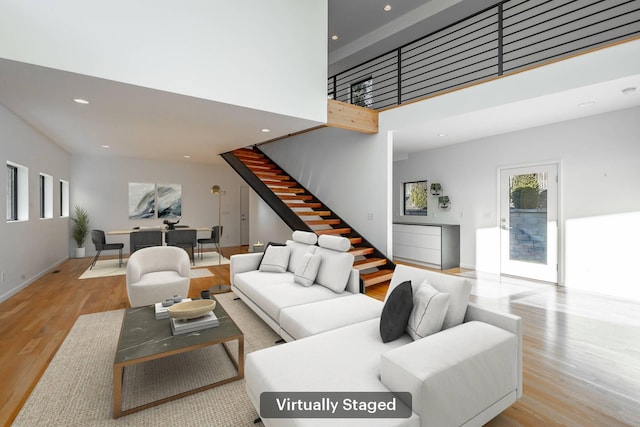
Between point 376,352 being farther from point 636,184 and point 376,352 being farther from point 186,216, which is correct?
point 186,216

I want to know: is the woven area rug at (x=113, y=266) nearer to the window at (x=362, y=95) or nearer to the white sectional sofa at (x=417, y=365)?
the white sectional sofa at (x=417, y=365)

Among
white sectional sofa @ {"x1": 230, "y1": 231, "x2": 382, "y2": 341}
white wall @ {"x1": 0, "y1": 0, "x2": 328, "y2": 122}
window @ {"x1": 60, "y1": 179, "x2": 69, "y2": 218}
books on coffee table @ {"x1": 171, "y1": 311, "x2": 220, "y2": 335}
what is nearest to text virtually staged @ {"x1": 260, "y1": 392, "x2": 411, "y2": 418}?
white sectional sofa @ {"x1": 230, "y1": 231, "x2": 382, "y2": 341}

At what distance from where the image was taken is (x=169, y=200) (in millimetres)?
8859

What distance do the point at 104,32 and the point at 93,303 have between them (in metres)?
3.34

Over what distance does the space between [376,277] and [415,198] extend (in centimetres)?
330

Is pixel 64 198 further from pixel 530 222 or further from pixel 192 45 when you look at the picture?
pixel 530 222

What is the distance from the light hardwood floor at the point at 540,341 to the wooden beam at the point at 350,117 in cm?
269

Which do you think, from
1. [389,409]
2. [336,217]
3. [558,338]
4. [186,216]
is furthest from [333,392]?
[186,216]

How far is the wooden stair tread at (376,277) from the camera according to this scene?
188 inches

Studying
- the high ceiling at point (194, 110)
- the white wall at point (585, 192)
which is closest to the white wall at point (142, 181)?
the high ceiling at point (194, 110)

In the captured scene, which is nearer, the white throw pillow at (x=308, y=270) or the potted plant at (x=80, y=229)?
the white throw pillow at (x=308, y=270)

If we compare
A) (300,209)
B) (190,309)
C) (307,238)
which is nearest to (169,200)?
(300,209)

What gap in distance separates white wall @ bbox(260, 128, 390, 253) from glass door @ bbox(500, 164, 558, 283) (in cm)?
232

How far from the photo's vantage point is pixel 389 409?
55.5 inches
